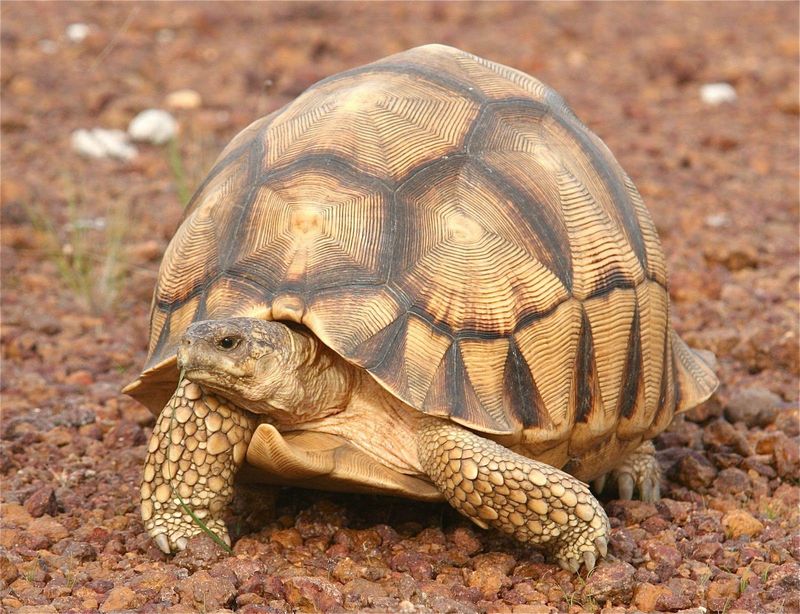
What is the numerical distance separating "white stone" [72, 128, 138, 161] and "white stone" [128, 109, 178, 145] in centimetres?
13

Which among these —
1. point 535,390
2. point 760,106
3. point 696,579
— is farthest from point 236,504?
point 760,106

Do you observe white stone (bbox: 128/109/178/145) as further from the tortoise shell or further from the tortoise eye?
the tortoise eye

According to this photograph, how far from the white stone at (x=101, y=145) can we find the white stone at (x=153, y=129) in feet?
0.41

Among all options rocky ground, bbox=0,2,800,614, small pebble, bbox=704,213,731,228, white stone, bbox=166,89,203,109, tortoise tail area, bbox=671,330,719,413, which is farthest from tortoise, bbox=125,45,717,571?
white stone, bbox=166,89,203,109

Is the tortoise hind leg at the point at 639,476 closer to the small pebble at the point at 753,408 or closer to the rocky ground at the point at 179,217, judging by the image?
the rocky ground at the point at 179,217

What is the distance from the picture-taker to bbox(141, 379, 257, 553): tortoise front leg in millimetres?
3207

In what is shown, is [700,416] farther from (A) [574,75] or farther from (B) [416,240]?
(A) [574,75]

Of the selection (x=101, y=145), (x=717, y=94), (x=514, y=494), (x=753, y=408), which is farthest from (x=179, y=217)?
(x=717, y=94)

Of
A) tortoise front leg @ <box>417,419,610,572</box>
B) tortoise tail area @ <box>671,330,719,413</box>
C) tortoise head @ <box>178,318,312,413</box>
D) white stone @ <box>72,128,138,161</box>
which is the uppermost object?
tortoise head @ <box>178,318,312,413</box>

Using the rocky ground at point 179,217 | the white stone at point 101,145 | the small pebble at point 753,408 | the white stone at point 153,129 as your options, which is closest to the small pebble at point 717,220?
the rocky ground at point 179,217

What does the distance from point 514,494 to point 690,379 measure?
119 cm

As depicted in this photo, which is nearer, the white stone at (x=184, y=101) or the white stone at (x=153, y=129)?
the white stone at (x=153, y=129)

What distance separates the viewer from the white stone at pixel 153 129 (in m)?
7.37

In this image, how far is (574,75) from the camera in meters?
9.09
